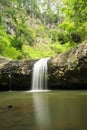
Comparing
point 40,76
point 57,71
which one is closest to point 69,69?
point 57,71

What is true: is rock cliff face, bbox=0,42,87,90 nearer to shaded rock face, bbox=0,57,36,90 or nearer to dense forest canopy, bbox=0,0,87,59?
shaded rock face, bbox=0,57,36,90

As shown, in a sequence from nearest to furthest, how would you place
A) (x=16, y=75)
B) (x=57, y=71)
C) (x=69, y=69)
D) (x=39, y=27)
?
(x=69, y=69) < (x=57, y=71) < (x=16, y=75) < (x=39, y=27)

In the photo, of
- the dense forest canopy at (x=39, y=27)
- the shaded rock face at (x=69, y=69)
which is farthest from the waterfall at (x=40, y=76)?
the dense forest canopy at (x=39, y=27)

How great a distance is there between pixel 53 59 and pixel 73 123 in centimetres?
1163

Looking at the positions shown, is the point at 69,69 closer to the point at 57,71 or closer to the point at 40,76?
the point at 57,71

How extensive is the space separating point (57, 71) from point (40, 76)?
155cm

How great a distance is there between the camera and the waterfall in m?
16.8

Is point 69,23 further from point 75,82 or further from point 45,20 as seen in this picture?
point 45,20

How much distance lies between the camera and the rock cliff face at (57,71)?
15.2 metres

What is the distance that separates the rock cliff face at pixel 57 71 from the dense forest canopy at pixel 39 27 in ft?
20.6

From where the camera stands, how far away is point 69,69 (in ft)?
50.9

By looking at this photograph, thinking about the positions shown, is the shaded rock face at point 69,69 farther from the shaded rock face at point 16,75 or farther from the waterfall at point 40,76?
the shaded rock face at point 16,75

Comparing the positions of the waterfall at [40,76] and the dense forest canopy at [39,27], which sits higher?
the dense forest canopy at [39,27]

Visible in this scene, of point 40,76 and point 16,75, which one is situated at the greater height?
point 16,75
